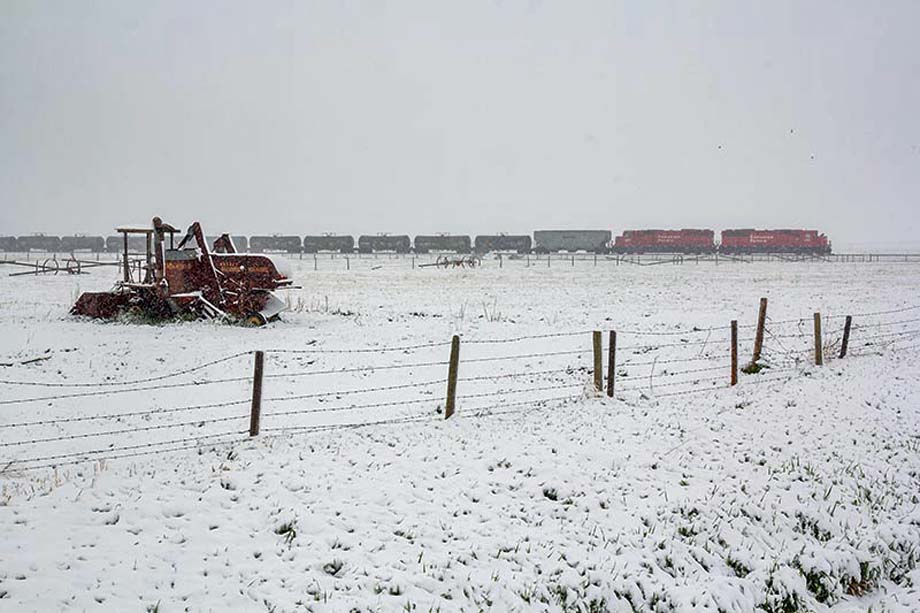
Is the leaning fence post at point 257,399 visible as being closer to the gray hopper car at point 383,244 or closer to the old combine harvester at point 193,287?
the old combine harvester at point 193,287

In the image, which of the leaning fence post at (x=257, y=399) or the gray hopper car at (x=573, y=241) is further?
the gray hopper car at (x=573, y=241)

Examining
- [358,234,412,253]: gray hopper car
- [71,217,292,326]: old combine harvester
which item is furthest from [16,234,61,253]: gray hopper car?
[71,217,292,326]: old combine harvester

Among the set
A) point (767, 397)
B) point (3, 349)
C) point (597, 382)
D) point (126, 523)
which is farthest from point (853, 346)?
point (3, 349)

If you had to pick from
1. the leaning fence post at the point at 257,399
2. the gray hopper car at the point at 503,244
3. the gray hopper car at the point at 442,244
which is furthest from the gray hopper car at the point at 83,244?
the leaning fence post at the point at 257,399

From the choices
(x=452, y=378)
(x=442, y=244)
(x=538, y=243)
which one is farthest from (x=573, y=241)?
(x=452, y=378)

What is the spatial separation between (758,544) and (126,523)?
6.21 meters

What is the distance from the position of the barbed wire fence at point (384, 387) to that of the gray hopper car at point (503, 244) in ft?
279

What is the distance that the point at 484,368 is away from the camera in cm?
1385

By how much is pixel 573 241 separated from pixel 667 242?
633 inches

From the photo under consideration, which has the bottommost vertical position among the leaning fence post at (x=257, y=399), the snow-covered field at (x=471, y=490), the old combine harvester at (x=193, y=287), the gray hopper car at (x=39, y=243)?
the snow-covered field at (x=471, y=490)

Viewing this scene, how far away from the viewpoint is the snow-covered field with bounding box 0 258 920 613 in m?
5.44

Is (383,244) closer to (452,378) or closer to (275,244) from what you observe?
(275,244)

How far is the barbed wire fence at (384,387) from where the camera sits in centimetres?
930

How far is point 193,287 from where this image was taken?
19312mm
